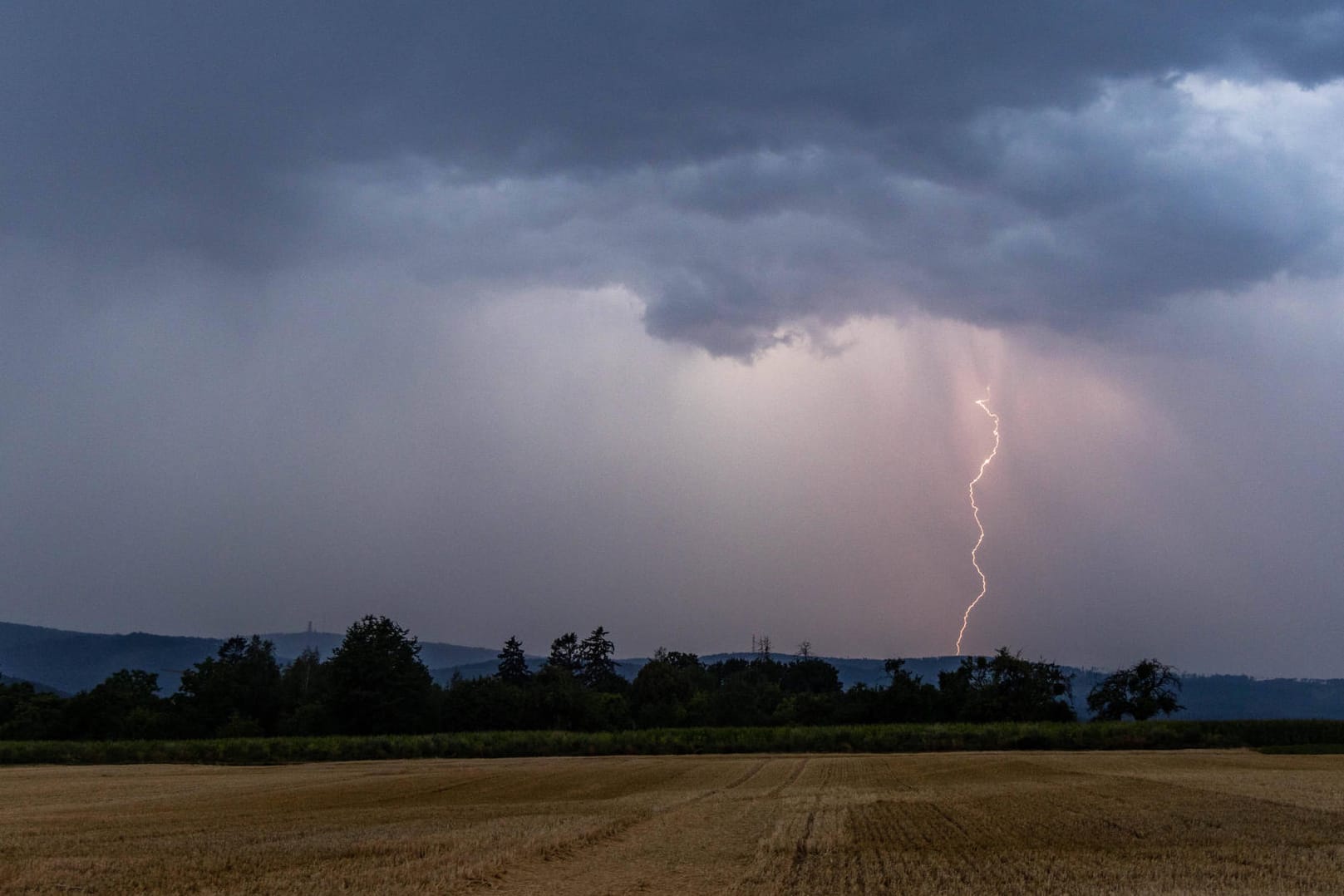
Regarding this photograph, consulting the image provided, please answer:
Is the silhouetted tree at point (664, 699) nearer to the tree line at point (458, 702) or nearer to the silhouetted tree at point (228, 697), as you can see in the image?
the tree line at point (458, 702)

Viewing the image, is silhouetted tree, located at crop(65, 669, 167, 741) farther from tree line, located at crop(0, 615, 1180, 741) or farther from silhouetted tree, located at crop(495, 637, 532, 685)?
silhouetted tree, located at crop(495, 637, 532, 685)

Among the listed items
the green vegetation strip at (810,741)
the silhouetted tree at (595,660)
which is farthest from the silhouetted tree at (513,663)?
the green vegetation strip at (810,741)

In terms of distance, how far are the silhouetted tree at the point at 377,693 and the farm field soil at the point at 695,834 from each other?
127 ft

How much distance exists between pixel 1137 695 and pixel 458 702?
60203 mm

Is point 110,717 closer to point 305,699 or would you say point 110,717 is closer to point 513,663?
point 305,699

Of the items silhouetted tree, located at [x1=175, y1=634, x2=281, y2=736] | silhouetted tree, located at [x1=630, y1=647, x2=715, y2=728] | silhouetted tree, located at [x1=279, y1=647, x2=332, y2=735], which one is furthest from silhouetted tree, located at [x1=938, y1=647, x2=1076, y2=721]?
silhouetted tree, located at [x1=175, y1=634, x2=281, y2=736]

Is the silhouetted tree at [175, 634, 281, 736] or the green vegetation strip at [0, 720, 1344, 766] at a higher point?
the silhouetted tree at [175, 634, 281, 736]

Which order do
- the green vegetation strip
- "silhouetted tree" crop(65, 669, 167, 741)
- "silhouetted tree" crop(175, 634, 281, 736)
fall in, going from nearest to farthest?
1. the green vegetation strip
2. "silhouetted tree" crop(65, 669, 167, 741)
3. "silhouetted tree" crop(175, 634, 281, 736)

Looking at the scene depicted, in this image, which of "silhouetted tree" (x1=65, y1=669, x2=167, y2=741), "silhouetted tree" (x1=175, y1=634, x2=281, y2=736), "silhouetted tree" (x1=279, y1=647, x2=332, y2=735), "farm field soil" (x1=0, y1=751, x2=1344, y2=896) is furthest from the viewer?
"silhouetted tree" (x1=175, y1=634, x2=281, y2=736)

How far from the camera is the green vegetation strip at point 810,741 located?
66.7 m

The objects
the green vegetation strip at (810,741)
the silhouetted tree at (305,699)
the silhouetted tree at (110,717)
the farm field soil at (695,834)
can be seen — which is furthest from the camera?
the silhouetted tree at (305,699)

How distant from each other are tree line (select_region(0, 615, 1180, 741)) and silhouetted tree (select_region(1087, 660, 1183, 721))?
98mm

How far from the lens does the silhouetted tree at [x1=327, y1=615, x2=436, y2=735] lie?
3236 inches

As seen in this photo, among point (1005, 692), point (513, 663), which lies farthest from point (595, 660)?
point (1005, 692)
